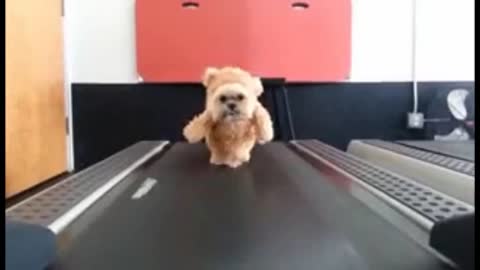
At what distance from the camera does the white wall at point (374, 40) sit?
350cm

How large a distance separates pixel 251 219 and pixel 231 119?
631mm

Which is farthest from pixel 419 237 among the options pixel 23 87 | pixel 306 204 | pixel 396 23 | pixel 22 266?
pixel 396 23

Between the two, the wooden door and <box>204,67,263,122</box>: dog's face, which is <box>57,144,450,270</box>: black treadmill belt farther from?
the wooden door

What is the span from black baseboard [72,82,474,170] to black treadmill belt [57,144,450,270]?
6.97 ft

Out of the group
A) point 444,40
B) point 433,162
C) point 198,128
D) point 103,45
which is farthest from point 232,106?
point 444,40

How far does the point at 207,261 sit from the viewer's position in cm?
74

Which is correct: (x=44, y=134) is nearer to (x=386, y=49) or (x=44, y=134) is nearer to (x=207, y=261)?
(x=386, y=49)

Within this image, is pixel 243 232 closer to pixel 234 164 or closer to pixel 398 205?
pixel 398 205

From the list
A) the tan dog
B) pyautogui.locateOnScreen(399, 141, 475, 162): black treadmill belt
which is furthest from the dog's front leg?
pyautogui.locateOnScreen(399, 141, 475, 162): black treadmill belt

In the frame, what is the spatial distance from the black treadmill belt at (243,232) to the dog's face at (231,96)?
0.73 feet

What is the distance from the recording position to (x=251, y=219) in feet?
3.21

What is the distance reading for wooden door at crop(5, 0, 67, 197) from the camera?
9.62 feet

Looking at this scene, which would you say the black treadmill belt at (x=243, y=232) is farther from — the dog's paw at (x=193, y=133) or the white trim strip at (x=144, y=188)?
the dog's paw at (x=193, y=133)

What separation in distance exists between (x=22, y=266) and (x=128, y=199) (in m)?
0.53
